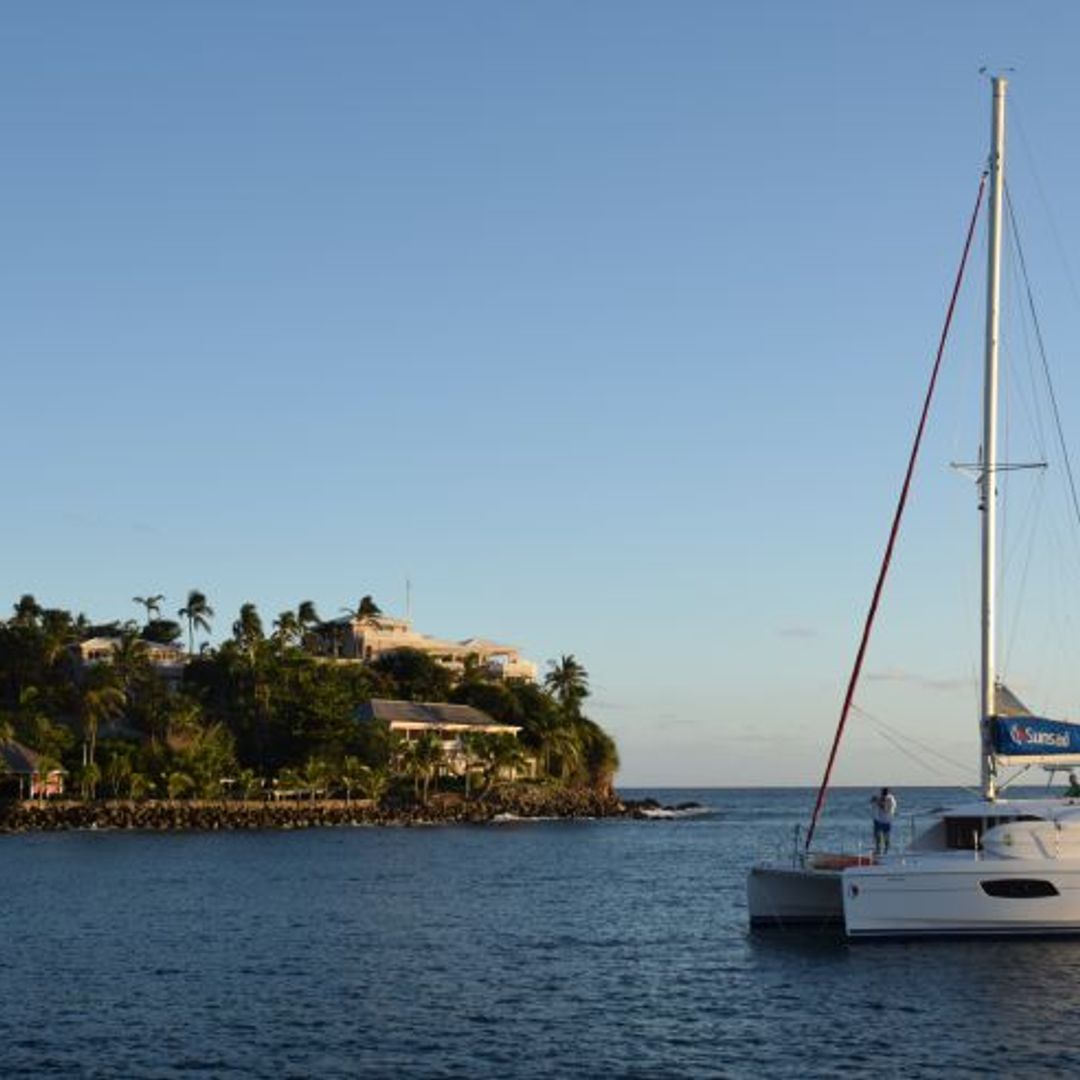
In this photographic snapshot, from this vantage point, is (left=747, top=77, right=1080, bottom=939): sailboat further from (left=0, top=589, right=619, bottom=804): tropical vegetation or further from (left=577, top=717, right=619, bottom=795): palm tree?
(left=577, top=717, right=619, bottom=795): palm tree

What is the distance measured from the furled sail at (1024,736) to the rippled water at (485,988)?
4.30m

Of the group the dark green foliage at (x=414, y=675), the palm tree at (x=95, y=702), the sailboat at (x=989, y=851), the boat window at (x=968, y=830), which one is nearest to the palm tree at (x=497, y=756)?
the dark green foliage at (x=414, y=675)

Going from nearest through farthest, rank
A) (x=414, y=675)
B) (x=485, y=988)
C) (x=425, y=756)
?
(x=485, y=988)
(x=425, y=756)
(x=414, y=675)

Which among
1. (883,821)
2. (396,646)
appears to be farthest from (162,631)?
(883,821)

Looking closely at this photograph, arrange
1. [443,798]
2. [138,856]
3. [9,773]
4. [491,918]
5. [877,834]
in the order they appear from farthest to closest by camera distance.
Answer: [443,798], [9,773], [138,856], [491,918], [877,834]

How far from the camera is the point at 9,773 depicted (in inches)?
→ 3733

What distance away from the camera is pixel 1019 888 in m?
34.7

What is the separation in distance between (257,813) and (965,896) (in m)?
73.1

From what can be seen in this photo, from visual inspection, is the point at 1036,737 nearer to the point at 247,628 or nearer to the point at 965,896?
the point at 965,896

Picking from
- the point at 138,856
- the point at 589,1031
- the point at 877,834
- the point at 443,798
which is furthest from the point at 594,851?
the point at 589,1031

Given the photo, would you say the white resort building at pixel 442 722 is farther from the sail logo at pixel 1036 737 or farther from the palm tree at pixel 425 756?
the sail logo at pixel 1036 737

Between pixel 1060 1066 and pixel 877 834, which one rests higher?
pixel 877 834

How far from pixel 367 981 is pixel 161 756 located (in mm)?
71860

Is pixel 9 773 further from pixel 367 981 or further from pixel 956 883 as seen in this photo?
pixel 956 883
